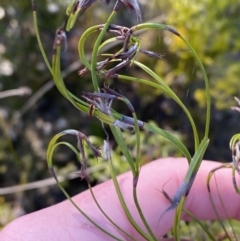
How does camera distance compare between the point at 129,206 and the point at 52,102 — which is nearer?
the point at 129,206

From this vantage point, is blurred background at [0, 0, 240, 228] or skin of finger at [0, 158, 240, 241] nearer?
skin of finger at [0, 158, 240, 241]

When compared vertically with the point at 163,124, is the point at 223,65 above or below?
above

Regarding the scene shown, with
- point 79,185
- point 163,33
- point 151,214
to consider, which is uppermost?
point 163,33

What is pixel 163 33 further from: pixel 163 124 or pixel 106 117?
pixel 106 117

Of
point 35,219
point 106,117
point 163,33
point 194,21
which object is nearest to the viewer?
point 106,117

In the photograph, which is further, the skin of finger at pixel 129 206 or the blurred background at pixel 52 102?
the blurred background at pixel 52 102

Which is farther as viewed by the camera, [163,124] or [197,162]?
[163,124]

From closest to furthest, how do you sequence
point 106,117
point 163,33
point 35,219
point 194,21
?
point 106,117 < point 35,219 < point 194,21 < point 163,33

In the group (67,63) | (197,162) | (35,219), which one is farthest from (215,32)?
(197,162)
